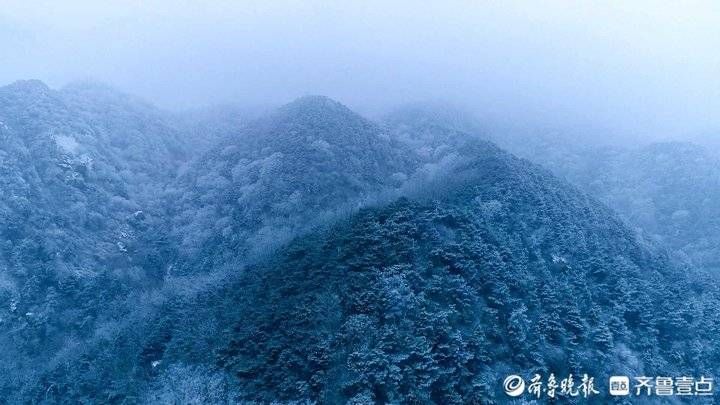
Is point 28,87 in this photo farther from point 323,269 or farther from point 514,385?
point 514,385

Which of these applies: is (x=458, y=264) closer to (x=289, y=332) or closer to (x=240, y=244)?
(x=289, y=332)

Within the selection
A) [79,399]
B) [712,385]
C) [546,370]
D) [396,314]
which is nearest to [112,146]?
[79,399]

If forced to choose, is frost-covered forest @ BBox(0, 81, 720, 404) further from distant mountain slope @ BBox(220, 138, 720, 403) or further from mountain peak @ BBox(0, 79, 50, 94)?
mountain peak @ BBox(0, 79, 50, 94)

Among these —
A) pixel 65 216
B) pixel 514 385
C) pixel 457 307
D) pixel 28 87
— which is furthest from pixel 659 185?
pixel 28 87

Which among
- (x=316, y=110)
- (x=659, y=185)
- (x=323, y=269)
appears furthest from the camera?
(x=316, y=110)

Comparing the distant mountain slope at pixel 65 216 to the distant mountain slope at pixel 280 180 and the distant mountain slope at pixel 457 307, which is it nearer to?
the distant mountain slope at pixel 280 180

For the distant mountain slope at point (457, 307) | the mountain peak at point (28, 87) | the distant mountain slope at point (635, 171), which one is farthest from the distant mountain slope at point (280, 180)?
the mountain peak at point (28, 87)
